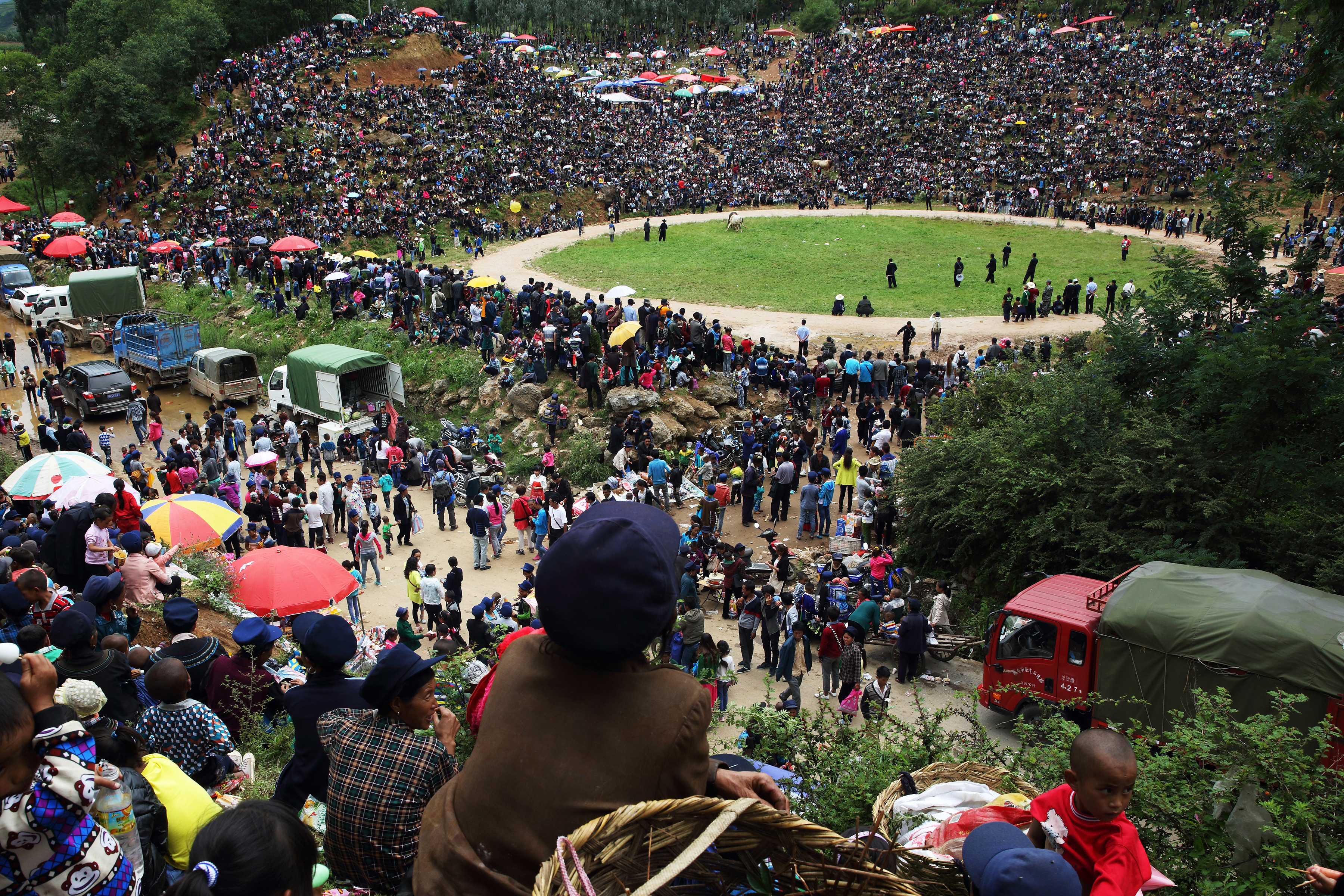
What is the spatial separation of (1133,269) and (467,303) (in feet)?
81.5

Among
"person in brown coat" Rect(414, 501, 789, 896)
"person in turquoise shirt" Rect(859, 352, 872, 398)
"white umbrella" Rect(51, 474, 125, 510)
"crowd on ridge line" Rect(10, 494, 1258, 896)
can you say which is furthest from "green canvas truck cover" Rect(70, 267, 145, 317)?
"person in brown coat" Rect(414, 501, 789, 896)

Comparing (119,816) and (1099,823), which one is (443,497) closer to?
(119,816)

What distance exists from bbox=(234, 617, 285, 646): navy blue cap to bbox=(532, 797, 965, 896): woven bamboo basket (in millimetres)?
4637

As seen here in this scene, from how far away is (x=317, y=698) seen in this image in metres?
4.08

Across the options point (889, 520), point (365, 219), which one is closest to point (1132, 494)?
point (889, 520)

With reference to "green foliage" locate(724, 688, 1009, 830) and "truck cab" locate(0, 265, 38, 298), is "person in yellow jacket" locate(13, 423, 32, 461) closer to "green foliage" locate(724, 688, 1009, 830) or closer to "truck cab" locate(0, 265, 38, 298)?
"truck cab" locate(0, 265, 38, 298)

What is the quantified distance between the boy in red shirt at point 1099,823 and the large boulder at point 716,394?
18.9 m

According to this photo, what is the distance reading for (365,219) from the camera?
39625mm

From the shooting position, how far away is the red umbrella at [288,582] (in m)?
9.62

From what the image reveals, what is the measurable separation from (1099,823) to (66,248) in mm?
40920

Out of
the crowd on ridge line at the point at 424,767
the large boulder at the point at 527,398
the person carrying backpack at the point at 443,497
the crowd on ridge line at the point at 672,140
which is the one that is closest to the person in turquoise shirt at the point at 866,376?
the large boulder at the point at 527,398

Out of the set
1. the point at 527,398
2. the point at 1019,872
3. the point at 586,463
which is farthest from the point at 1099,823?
the point at 527,398

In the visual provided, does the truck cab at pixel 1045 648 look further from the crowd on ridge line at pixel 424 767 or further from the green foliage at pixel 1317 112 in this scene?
the green foliage at pixel 1317 112

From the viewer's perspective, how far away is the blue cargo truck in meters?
26.8
